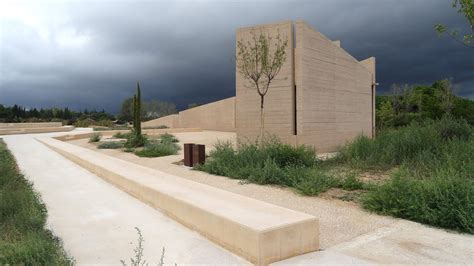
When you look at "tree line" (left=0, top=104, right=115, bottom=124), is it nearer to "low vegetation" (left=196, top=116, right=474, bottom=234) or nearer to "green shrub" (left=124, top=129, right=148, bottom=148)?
"green shrub" (left=124, top=129, right=148, bottom=148)

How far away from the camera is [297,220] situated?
411 centimetres

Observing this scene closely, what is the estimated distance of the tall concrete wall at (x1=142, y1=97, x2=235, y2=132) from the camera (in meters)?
37.2

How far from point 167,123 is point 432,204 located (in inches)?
1792

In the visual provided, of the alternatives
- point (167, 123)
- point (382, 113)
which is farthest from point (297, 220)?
point (167, 123)

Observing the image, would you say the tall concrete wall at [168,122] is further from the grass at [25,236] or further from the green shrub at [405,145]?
the grass at [25,236]

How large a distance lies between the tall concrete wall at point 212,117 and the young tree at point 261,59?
821 inches

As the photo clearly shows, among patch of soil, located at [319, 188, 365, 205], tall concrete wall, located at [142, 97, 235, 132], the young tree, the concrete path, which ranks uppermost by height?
the young tree

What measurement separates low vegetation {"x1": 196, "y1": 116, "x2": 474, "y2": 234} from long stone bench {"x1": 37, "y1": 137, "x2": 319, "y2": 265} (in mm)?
2121

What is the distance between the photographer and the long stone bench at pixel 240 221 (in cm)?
378

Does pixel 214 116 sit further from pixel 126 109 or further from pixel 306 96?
pixel 126 109

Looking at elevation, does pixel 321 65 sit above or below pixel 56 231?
above

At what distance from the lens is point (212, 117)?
1555 inches

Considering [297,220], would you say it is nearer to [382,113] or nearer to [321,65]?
[321,65]

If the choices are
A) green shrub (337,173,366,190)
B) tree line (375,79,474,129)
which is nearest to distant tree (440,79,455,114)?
tree line (375,79,474,129)
